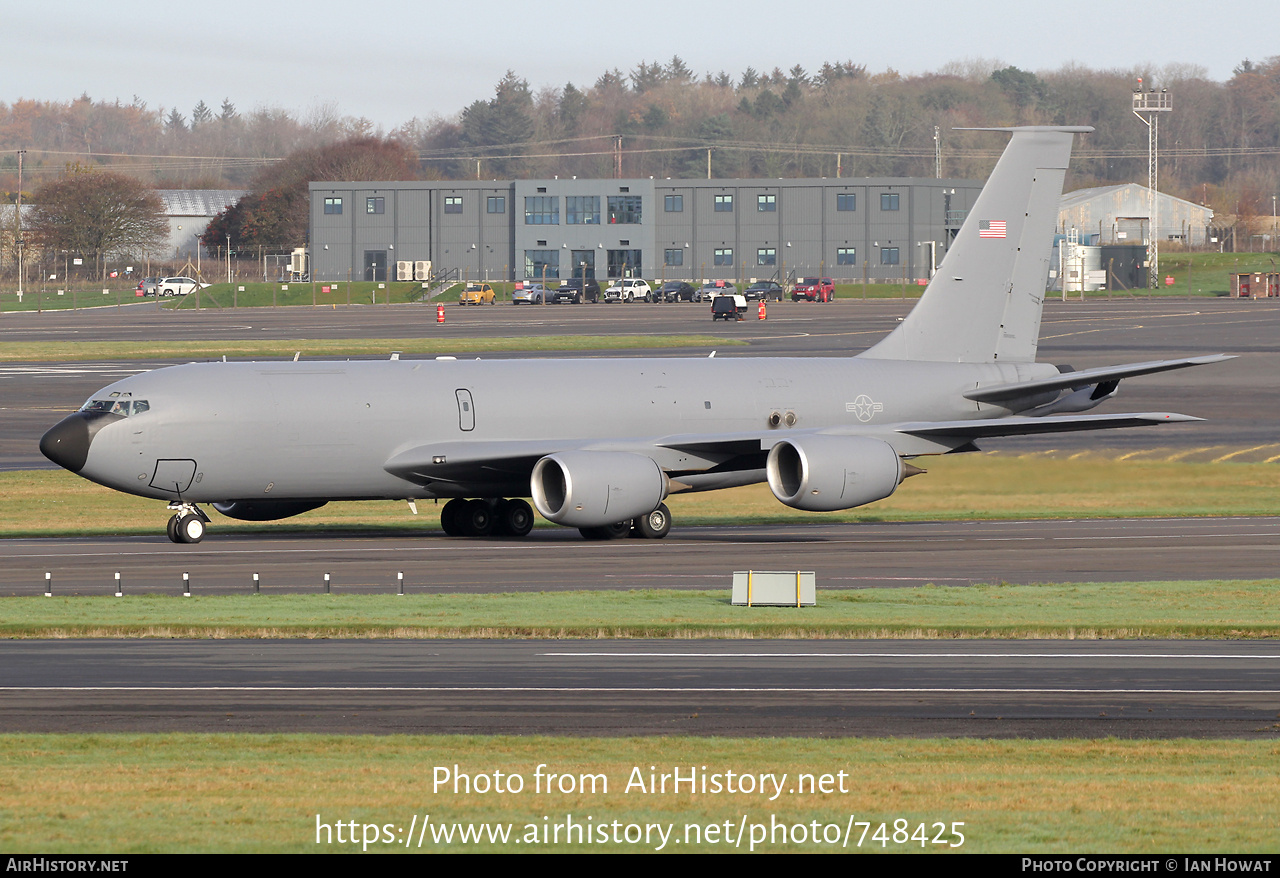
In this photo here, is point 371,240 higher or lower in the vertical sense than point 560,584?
higher

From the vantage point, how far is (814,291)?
497ft

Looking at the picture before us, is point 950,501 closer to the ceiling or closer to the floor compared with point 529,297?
closer to the floor

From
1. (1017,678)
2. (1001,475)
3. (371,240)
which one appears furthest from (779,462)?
(371,240)

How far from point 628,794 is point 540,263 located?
168180mm

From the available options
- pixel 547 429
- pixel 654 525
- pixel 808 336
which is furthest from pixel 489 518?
pixel 808 336

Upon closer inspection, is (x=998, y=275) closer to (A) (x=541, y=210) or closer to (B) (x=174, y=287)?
(A) (x=541, y=210)

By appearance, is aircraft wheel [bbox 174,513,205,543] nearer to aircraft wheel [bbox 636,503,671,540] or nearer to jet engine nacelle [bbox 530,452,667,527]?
jet engine nacelle [bbox 530,452,667,527]

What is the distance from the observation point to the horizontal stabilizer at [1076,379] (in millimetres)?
39438

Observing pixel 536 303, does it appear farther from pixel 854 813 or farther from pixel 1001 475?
pixel 854 813

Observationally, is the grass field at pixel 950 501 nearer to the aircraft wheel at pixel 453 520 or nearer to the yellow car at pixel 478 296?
the aircraft wheel at pixel 453 520

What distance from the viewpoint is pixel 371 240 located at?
18138 cm

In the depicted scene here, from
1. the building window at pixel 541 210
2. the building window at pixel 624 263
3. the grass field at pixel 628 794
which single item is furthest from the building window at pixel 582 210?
the grass field at pixel 628 794

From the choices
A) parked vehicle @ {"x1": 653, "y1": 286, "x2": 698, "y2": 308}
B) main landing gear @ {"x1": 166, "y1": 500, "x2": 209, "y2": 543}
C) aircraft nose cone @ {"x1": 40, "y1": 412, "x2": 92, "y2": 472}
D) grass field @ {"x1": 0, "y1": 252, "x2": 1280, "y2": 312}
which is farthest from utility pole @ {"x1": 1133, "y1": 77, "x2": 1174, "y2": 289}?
aircraft nose cone @ {"x1": 40, "y1": 412, "x2": 92, "y2": 472}
